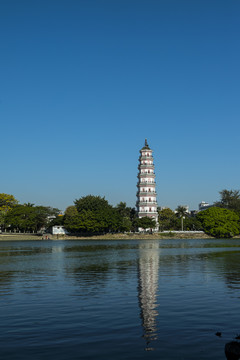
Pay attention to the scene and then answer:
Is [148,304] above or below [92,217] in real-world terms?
below

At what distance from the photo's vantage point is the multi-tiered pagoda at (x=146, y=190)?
148125 millimetres

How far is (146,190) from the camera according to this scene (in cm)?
14925

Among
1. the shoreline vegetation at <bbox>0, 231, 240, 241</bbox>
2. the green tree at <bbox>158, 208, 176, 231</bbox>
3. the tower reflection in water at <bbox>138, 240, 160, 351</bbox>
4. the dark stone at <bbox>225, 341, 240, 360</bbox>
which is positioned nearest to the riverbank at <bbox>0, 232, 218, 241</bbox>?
the shoreline vegetation at <bbox>0, 231, 240, 241</bbox>

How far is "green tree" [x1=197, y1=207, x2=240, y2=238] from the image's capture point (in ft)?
439

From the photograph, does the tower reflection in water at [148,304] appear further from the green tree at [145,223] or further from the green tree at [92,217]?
the green tree at [145,223]

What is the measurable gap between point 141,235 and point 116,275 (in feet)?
352

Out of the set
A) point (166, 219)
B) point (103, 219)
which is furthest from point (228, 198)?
point (103, 219)

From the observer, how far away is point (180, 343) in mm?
11195

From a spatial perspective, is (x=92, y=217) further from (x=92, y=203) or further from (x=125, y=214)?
(x=125, y=214)

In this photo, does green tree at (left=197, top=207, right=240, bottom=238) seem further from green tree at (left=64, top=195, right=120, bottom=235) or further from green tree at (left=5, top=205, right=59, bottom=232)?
green tree at (left=5, top=205, right=59, bottom=232)

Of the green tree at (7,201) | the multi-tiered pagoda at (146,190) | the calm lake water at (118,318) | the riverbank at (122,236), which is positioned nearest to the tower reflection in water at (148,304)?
the calm lake water at (118,318)

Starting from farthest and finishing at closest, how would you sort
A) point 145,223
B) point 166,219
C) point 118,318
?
point 166,219 < point 145,223 < point 118,318

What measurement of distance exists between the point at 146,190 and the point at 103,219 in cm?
2688

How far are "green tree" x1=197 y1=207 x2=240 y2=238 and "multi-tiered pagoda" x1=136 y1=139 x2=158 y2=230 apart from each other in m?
19.1
